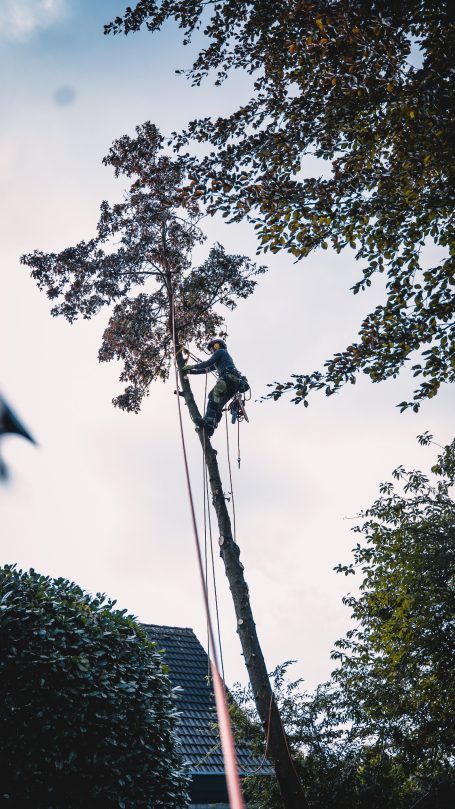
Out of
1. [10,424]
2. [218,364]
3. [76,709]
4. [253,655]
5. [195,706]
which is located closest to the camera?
[10,424]

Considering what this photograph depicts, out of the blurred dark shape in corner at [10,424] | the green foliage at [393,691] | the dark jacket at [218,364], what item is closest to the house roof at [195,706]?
the green foliage at [393,691]

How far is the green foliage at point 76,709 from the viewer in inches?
225

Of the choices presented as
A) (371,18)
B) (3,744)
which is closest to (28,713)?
(3,744)

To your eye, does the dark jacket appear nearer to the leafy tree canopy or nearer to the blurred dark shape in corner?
the leafy tree canopy

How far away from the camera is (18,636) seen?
6090 mm

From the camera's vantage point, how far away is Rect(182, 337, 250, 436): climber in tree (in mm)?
9422

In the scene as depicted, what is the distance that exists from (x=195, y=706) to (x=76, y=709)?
6552mm

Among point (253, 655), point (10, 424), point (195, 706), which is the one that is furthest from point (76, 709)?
point (195, 706)

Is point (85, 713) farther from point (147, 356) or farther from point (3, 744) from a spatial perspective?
point (147, 356)

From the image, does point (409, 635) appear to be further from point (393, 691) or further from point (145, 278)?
point (145, 278)

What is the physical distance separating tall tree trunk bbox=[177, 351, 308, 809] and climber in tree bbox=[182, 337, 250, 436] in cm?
23

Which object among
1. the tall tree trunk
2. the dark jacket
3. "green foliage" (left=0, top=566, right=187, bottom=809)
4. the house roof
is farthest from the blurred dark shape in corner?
the house roof

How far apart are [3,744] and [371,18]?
681 centimetres

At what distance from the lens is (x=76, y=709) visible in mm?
6051
